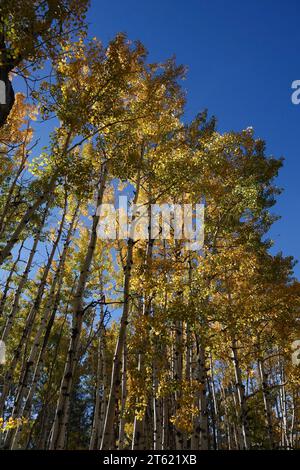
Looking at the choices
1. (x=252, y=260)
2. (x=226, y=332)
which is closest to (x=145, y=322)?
(x=226, y=332)

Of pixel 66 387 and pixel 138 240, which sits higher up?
pixel 138 240

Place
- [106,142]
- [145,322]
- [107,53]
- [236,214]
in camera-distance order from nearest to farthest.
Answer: [145,322], [107,53], [106,142], [236,214]

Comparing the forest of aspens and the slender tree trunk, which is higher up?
the forest of aspens

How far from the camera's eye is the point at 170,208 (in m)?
14.2

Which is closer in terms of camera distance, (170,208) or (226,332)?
(226,332)

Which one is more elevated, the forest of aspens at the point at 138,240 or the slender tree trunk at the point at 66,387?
the forest of aspens at the point at 138,240

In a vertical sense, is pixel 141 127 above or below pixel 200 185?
above

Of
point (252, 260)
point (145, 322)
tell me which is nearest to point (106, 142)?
point (145, 322)
